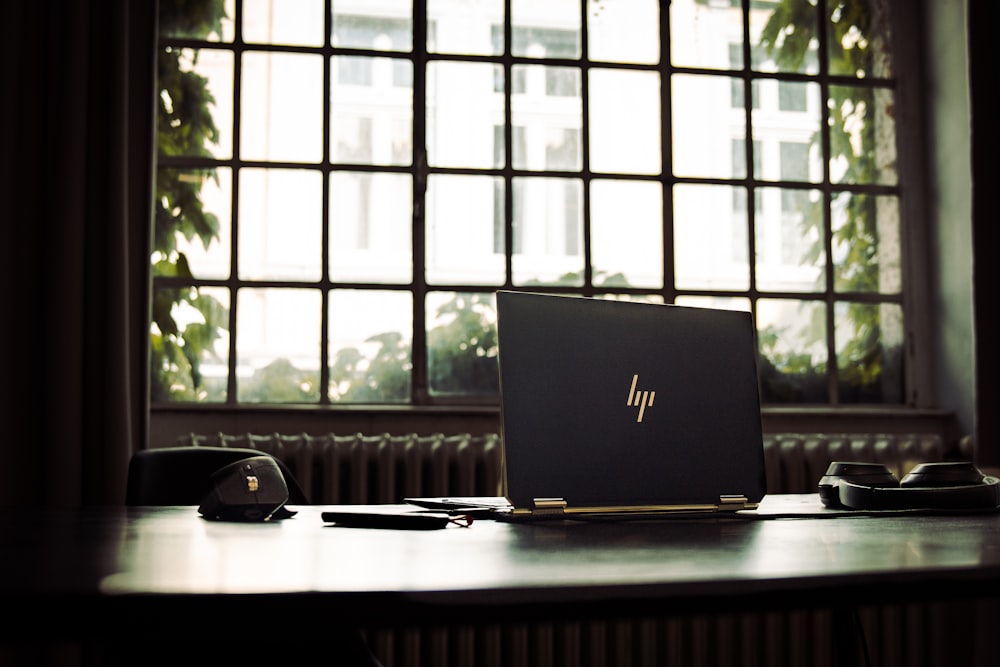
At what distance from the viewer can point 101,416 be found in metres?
2.29

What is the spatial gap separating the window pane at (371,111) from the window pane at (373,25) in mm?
51

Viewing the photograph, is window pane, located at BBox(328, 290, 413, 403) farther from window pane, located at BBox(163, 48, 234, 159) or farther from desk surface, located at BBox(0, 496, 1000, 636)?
desk surface, located at BBox(0, 496, 1000, 636)

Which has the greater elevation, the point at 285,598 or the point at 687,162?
the point at 687,162

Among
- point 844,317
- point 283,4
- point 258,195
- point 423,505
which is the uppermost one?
point 283,4

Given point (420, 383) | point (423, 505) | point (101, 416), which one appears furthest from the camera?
point (420, 383)

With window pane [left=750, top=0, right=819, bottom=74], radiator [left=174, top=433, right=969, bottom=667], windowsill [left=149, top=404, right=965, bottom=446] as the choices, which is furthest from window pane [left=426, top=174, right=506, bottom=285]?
window pane [left=750, top=0, right=819, bottom=74]

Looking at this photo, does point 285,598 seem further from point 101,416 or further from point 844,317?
point 844,317

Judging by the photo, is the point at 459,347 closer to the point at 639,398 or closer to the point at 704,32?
the point at 704,32

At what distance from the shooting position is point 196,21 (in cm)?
277

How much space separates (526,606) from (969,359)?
262 centimetres

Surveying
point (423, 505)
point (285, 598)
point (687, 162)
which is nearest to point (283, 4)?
point (687, 162)

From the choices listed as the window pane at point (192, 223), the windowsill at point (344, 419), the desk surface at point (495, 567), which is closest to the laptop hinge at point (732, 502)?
the desk surface at point (495, 567)

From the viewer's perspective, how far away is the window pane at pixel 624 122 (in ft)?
9.70

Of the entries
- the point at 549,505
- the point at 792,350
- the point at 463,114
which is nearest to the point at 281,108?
the point at 463,114
